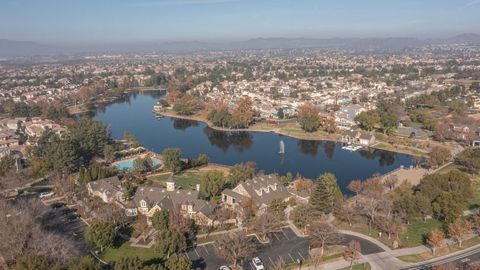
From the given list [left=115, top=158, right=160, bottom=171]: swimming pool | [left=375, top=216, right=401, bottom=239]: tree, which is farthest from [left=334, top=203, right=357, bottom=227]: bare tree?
[left=115, top=158, right=160, bottom=171]: swimming pool

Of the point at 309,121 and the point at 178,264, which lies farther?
the point at 309,121

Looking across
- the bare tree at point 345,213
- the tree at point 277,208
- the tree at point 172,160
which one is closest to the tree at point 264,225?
the tree at point 277,208

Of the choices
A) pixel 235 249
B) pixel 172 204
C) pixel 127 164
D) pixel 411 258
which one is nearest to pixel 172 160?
pixel 127 164

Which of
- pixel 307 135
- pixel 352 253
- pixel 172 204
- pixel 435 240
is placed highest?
pixel 435 240

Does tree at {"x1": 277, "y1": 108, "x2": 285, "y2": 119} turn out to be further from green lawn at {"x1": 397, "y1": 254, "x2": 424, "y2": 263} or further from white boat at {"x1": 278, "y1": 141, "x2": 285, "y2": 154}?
green lawn at {"x1": 397, "y1": 254, "x2": 424, "y2": 263}

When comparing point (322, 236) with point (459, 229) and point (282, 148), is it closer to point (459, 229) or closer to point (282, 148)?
point (459, 229)

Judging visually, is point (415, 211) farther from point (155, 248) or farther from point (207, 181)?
point (155, 248)
